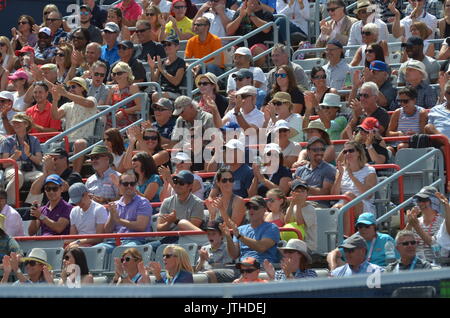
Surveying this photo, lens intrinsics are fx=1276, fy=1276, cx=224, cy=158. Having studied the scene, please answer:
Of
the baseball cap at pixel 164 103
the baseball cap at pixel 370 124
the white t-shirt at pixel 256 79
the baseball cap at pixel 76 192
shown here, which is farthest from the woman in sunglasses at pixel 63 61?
the baseball cap at pixel 370 124

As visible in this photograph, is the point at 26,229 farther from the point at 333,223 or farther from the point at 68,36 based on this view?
the point at 68,36

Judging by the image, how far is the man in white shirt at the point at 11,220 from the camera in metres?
12.9

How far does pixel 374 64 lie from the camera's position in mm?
13898

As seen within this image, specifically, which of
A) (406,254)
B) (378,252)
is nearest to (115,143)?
(378,252)

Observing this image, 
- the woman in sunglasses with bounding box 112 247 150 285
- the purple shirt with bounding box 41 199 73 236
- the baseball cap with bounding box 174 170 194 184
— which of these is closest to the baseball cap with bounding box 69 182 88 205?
the purple shirt with bounding box 41 199 73 236

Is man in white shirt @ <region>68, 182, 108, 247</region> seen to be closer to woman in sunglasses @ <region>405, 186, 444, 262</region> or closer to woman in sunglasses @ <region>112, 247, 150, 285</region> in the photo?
woman in sunglasses @ <region>112, 247, 150, 285</region>

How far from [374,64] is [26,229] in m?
4.14

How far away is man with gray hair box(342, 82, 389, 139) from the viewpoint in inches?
521

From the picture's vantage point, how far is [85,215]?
12641 mm

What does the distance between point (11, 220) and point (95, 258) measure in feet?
4.91

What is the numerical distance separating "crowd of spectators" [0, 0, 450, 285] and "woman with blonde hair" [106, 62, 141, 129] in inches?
0.7

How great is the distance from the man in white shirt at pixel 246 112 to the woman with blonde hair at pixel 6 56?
494 cm

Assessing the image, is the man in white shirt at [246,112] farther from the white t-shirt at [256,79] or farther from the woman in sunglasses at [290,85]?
the white t-shirt at [256,79]

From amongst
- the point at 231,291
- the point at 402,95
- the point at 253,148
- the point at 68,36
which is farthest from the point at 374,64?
the point at 231,291
